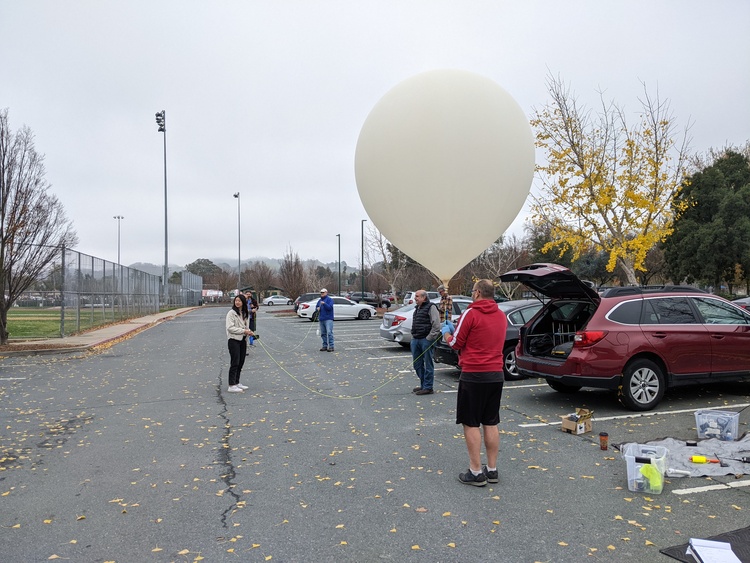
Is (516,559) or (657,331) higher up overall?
(657,331)

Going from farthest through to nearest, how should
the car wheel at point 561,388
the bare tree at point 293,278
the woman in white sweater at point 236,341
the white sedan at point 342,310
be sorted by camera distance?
the bare tree at point 293,278 < the white sedan at point 342,310 < the woman in white sweater at point 236,341 < the car wheel at point 561,388

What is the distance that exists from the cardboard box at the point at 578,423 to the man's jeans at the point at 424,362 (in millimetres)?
2882

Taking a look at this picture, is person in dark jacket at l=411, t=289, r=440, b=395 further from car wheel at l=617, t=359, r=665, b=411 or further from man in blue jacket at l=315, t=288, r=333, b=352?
man in blue jacket at l=315, t=288, r=333, b=352

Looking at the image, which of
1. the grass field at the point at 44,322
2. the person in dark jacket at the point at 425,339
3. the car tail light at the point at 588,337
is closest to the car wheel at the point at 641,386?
the car tail light at the point at 588,337

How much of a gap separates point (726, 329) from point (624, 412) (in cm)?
213

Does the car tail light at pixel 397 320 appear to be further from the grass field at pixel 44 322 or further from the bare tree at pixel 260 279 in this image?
the bare tree at pixel 260 279

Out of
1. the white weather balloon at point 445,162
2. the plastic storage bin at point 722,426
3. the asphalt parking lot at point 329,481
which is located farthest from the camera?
the white weather balloon at point 445,162

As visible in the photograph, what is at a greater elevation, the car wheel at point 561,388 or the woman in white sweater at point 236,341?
the woman in white sweater at point 236,341

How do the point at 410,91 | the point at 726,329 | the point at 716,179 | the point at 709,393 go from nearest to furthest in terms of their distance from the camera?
the point at 410,91
the point at 726,329
the point at 709,393
the point at 716,179

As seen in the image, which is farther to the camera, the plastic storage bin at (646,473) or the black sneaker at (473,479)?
the black sneaker at (473,479)

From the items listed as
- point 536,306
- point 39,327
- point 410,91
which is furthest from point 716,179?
point 39,327

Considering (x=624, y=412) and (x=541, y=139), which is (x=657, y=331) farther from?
(x=541, y=139)

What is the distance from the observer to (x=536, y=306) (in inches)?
428

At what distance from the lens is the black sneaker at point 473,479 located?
4789 millimetres
